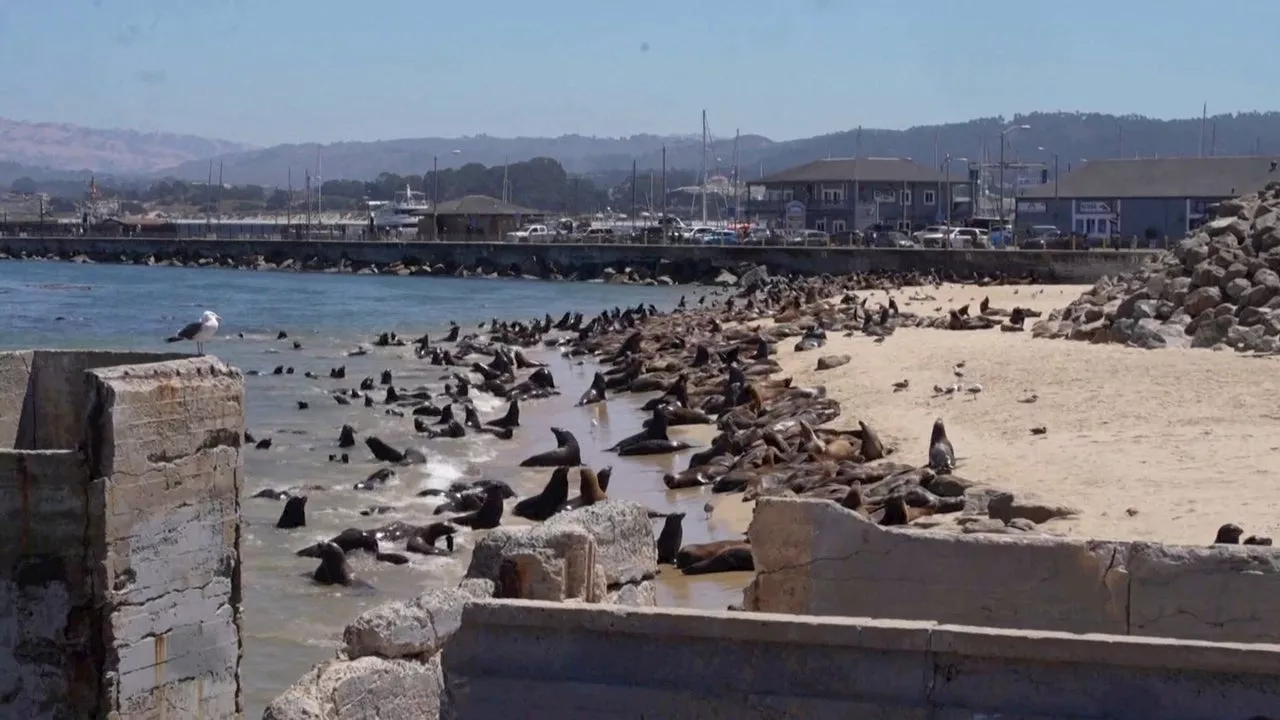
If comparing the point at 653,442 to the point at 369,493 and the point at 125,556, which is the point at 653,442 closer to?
the point at 369,493

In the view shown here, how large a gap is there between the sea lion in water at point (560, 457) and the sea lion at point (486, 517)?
4045mm

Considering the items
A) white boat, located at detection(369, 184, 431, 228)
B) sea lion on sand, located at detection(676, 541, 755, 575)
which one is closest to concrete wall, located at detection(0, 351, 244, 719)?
sea lion on sand, located at detection(676, 541, 755, 575)

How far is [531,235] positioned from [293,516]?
81452 mm

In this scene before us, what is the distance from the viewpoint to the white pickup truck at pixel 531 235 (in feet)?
311

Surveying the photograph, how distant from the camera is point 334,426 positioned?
25641 millimetres

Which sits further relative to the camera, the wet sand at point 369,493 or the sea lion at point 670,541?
the sea lion at point 670,541

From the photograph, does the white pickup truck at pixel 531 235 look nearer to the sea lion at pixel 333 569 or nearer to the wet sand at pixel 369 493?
the wet sand at pixel 369 493

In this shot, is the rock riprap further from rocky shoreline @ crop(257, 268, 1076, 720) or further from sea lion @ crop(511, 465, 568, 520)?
sea lion @ crop(511, 465, 568, 520)

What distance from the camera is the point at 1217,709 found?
4766mm

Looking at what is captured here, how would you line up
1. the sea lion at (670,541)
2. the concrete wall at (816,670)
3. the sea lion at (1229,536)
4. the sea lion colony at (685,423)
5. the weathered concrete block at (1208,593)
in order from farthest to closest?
1. the sea lion colony at (685,423)
2. the sea lion at (670,541)
3. the sea lion at (1229,536)
4. the weathered concrete block at (1208,593)
5. the concrete wall at (816,670)

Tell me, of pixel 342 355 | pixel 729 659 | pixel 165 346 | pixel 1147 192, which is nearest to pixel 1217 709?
pixel 729 659

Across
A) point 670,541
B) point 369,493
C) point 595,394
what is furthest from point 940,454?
point 595,394

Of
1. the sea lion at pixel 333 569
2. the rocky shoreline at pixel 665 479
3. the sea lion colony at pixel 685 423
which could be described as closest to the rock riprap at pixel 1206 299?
the rocky shoreline at pixel 665 479

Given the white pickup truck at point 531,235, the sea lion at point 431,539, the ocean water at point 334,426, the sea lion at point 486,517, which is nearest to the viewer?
the ocean water at point 334,426
